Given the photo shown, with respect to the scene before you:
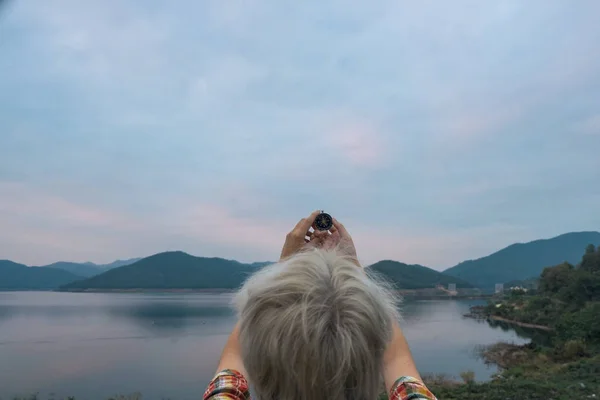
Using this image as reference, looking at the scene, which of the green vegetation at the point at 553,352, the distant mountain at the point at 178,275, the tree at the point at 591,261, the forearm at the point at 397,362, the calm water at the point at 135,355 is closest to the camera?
the forearm at the point at 397,362

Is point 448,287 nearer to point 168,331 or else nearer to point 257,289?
point 168,331

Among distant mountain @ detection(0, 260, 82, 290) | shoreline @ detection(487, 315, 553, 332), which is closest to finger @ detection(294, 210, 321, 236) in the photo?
shoreline @ detection(487, 315, 553, 332)

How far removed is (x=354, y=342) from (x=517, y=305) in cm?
3925

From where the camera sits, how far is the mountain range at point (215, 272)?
83.8m

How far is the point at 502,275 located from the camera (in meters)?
139

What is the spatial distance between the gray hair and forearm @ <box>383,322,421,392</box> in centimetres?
9

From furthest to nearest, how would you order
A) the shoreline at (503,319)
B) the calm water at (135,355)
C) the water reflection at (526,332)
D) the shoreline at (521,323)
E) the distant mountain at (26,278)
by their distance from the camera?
the distant mountain at (26,278) → the shoreline at (503,319) → the shoreline at (521,323) → the water reflection at (526,332) → the calm water at (135,355)

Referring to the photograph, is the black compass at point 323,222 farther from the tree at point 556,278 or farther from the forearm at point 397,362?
the tree at point 556,278

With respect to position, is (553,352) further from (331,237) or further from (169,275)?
(169,275)

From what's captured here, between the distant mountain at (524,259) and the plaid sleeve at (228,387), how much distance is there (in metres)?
136

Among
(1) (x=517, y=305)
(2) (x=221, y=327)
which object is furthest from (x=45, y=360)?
(1) (x=517, y=305)

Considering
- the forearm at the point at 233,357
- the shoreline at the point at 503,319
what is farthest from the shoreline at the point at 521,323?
the forearm at the point at 233,357

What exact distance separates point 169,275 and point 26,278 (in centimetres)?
5189

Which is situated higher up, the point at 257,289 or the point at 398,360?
the point at 257,289
